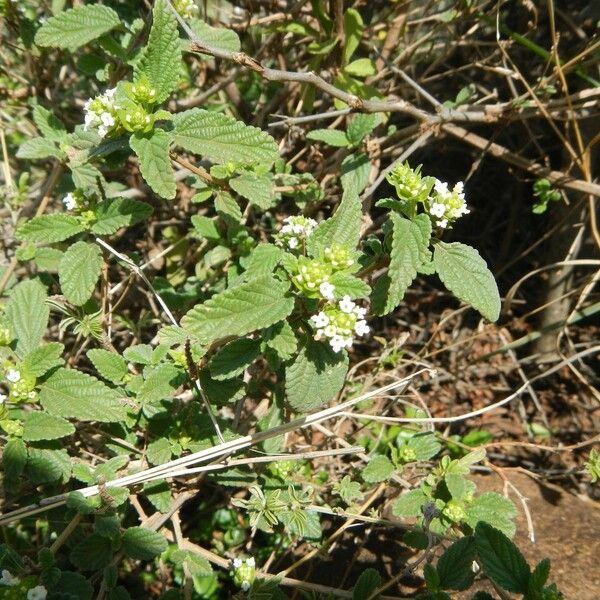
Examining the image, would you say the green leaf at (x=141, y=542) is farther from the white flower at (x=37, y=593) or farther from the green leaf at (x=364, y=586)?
the green leaf at (x=364, y=586)

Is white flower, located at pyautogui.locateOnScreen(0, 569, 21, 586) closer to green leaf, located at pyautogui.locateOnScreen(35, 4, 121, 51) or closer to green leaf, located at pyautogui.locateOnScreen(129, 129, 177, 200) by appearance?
green leaf, located at pyautogui.locateOnScreen(129, 129, 177, 200)

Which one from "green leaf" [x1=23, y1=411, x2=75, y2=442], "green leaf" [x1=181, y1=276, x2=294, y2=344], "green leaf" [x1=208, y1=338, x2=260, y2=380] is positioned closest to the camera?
"green leaf" [x1=181, y1=276, x2=294, y2=344]

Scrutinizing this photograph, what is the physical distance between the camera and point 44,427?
1.54 m

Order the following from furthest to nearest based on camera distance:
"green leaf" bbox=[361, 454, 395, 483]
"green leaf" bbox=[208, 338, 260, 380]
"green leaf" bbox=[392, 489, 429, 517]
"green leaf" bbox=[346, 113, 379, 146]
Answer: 1. "green leaf" bbox=[346, 113, 379, 146]
2. "green leaf" bbox=[361, 454, 395, 483]
3. "green leaf" bbox=[392, 489, 429, 517]
4. "green leaf" bbox=[208, 338, 260, 380]

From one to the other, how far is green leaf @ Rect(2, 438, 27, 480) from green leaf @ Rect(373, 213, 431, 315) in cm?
100

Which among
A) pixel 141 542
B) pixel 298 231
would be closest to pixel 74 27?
pixel 298 231

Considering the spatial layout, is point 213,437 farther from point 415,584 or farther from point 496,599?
point 496,599

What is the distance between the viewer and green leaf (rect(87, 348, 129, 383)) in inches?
67.1

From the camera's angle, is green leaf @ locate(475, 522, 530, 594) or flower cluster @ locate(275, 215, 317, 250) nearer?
green leaf @ locate(475, 522, 530, 594)

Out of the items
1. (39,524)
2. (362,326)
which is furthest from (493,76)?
(39,524)

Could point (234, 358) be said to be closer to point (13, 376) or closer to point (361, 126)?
point (13, 376)

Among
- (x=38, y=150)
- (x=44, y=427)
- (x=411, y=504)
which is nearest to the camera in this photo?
(x=44, y=427)

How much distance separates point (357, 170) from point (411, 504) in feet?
3.37

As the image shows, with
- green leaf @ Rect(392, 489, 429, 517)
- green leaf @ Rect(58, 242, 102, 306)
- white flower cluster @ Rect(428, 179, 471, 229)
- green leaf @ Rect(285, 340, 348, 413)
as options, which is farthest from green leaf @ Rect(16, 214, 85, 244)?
green leaf @ Rect(392, 489, 429, 517)
